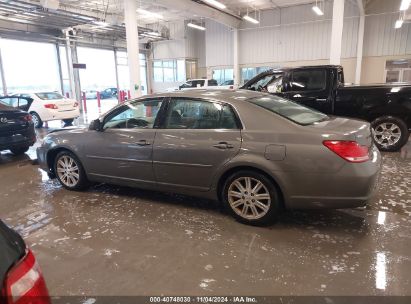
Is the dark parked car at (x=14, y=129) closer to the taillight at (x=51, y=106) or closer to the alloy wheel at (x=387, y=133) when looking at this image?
the taillight at (x=51, y=106)

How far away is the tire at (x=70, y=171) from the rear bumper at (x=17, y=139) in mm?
2251

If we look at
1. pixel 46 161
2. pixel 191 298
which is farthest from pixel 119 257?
pixel 46 161

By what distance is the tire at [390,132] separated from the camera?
6.18m

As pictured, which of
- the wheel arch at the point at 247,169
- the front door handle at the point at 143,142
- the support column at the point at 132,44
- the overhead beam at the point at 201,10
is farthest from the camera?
the overhead beam at the point at 201,10

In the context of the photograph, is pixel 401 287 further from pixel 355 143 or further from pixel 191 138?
pixel 191 138

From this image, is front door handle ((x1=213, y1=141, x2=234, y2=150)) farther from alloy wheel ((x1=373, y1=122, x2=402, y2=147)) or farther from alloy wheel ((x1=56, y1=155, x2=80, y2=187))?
alloy wheel ((x1=373, y1=122, x2=402, y2=147))

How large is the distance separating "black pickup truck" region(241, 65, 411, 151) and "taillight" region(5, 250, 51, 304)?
6289 millimetres

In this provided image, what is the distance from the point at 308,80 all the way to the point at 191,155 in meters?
4.29

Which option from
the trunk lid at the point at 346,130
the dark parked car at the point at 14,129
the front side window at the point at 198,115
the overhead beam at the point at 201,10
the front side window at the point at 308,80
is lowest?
the dark parked car at the point at 14,129

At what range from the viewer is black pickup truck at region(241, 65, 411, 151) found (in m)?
6.02

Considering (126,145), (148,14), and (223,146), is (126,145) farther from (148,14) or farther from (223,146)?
(148,14)

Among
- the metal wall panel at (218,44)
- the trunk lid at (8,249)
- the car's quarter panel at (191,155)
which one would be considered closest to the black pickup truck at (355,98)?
the car's quarter panel at (191,155)

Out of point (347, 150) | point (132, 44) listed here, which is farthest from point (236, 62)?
point (347, 150)

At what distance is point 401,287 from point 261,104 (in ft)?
6.62
